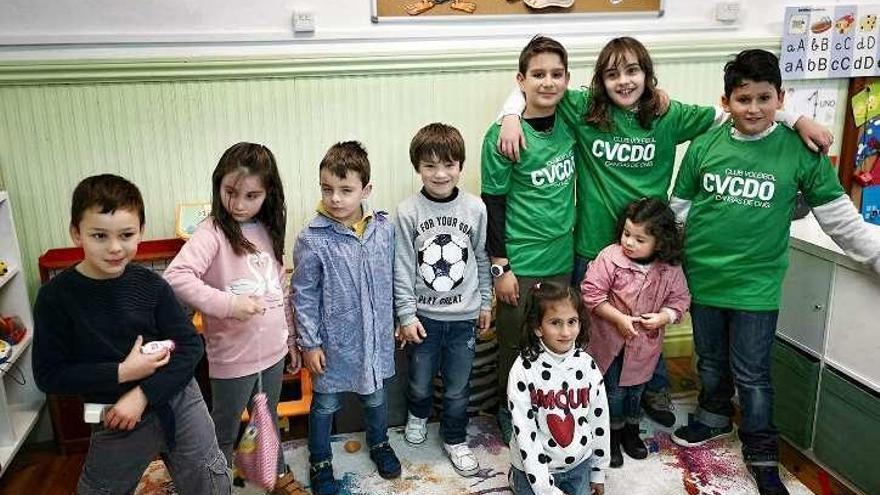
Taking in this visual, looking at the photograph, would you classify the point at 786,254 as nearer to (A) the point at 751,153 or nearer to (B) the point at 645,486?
(A) the point at 751,153

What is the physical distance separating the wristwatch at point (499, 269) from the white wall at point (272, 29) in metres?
0.83

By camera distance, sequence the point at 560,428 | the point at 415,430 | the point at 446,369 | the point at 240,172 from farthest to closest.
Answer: the point at 415,430 < the point at 446,369 < the point at 560,428 < the point at 240,172

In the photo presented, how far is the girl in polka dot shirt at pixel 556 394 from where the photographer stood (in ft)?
5.78

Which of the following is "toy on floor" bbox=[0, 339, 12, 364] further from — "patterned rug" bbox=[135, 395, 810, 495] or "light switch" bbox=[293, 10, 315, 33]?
"light switch" bbox=[293, 10, 315, 33]

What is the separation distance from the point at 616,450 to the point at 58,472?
1.71m

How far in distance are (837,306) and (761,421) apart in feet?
1.30

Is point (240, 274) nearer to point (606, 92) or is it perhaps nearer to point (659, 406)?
point (606, 92)

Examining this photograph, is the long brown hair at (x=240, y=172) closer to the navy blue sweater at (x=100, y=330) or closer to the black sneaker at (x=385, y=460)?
the navy blue sweater at (x=100, y=330)

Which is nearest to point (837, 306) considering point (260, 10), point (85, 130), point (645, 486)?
point (645, 486)

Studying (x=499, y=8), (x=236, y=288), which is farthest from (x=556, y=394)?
(x=499, y=8)

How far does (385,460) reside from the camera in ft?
6.89

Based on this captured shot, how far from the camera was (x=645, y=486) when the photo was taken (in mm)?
2051

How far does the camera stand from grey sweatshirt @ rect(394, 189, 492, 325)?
6.38 ft

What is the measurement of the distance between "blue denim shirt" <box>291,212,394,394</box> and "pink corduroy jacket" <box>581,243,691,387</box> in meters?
0.59
